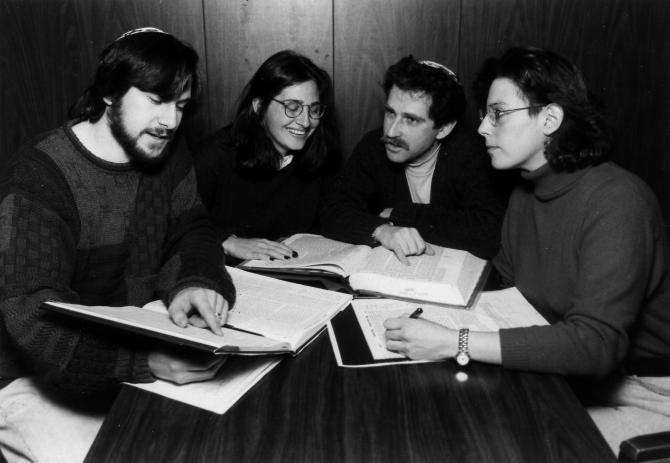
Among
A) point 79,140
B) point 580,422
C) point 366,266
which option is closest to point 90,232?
point 79,140

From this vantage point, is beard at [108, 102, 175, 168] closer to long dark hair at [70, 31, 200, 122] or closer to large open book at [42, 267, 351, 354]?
long dark hair at [70, 31, 200, 122]

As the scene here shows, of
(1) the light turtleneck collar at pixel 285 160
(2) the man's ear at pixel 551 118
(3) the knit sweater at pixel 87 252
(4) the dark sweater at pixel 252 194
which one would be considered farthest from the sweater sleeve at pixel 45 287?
(2) the man's ear at pixel 551 118

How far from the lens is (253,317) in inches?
47.2

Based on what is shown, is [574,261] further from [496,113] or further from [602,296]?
[496,113]

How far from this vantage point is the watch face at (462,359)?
1.07m

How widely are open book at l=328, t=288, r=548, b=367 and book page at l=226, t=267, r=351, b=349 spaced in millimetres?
37

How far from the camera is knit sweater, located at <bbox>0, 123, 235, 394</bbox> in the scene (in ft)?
3.43

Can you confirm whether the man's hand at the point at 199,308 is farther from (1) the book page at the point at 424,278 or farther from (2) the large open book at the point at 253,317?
(1) the book page at the point at 424,278

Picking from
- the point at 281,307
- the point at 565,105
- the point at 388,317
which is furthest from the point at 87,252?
the point at 565,105

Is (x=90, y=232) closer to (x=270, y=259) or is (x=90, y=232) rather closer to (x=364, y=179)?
(x=270, y=259)

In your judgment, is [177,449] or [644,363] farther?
[644,363]

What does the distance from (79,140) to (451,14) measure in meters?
1.49

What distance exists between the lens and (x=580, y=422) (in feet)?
2.98

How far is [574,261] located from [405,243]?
0.43m
